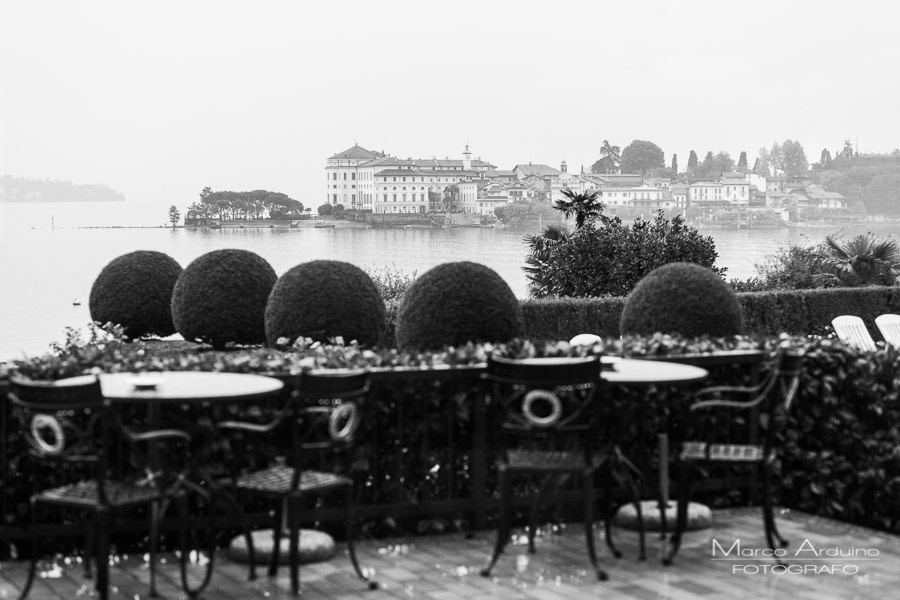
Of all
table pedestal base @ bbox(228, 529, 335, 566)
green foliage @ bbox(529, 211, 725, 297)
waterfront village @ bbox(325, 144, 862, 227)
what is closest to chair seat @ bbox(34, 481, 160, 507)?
table pedestal base @ bbox(228, 529, 335, 566)

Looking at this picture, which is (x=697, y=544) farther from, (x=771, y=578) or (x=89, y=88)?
(x=89, y=88)

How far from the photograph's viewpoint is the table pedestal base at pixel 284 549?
538 cm

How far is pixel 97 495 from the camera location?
15.0 feet

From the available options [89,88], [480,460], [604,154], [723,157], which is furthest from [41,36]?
[480,460]

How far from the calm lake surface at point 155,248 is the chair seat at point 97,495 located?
1818 centimetres

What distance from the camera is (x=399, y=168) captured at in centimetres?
8481

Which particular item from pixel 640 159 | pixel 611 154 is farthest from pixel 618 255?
pixel 611 154

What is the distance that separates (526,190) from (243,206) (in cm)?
2423

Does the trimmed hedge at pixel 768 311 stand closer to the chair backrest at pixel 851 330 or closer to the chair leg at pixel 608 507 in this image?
the chair backrest at pixel 851 330

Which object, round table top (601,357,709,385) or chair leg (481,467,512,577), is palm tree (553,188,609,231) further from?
chair leg (481,467,512,577)

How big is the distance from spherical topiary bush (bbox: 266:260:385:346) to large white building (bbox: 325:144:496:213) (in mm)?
67901

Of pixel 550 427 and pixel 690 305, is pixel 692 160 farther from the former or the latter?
pixel 550 427

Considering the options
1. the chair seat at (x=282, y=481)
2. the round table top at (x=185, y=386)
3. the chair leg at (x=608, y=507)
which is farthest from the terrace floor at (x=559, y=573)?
the round table top at (x=185, y=386)

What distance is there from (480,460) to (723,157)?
301 feet
